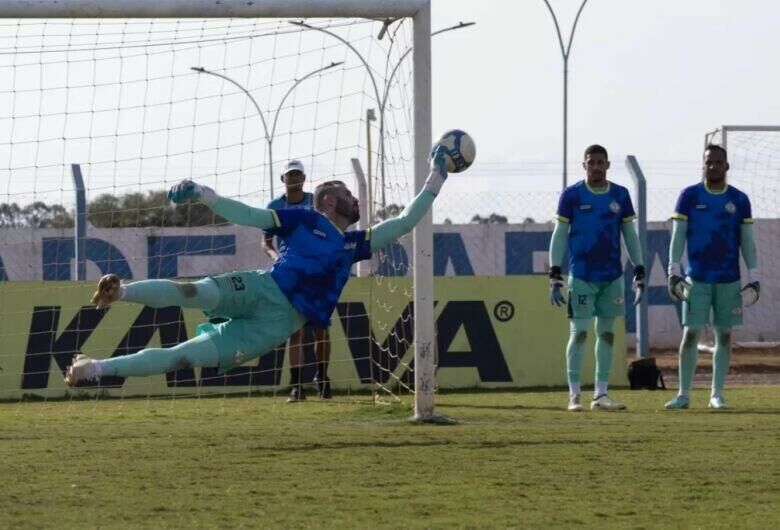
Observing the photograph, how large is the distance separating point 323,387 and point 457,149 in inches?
190

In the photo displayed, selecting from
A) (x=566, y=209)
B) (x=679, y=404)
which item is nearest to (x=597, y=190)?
(x=566, y=209)

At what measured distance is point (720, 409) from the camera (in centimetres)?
1306

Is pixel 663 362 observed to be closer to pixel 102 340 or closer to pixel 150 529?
pixel 102 340

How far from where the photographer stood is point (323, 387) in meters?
14.7

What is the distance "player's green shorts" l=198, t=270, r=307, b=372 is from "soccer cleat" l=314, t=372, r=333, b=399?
5184 millimetres

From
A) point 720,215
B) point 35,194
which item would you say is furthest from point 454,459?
point 35,194

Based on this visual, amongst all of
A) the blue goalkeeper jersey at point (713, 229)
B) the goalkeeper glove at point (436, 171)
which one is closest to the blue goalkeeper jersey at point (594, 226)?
the blue goalkeeper jersey at point (713, 229)

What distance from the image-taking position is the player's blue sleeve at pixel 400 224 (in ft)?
→ 32.4

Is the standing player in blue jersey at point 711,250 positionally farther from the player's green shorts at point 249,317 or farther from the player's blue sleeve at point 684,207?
the player's green shorts at point 249,317

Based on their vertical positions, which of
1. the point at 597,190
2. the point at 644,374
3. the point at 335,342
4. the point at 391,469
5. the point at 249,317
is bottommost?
the point at 391,469

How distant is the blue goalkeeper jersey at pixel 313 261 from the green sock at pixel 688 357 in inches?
182

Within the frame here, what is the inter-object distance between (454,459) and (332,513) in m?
2.13

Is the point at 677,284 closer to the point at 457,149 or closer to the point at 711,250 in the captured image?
the point at 711,250

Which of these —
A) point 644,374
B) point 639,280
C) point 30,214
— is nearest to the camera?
point 639,280
